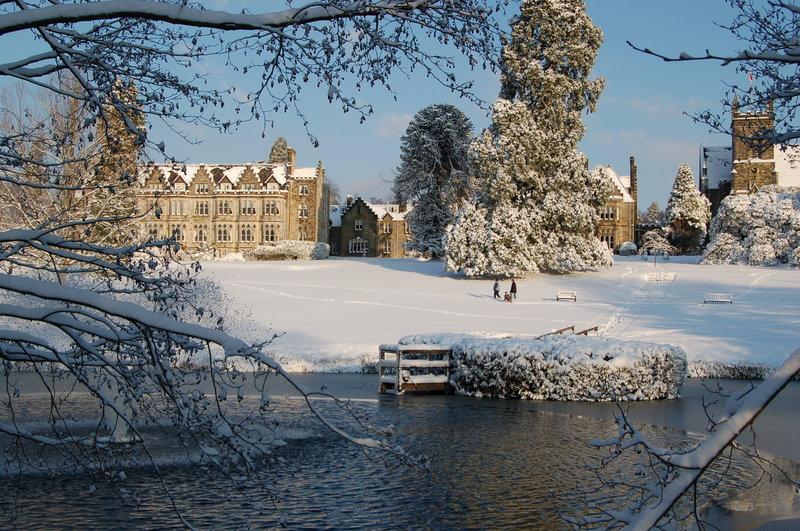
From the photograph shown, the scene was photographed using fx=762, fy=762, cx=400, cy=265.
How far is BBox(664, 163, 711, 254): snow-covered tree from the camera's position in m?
79.4

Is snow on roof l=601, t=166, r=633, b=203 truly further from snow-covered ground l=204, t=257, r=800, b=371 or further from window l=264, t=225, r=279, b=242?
window l=264, t=225, r=279, b=242

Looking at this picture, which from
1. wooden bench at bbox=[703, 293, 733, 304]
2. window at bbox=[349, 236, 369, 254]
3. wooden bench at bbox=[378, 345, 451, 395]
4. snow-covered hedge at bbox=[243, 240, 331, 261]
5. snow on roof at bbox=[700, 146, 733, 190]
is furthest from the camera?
window at bbox=[349, 236, 369, 254]

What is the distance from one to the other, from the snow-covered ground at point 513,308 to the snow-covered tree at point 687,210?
68.1 ft

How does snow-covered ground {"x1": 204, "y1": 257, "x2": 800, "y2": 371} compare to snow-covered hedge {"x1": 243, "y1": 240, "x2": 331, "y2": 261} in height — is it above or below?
below

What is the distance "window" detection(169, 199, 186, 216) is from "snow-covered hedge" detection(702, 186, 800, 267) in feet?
194

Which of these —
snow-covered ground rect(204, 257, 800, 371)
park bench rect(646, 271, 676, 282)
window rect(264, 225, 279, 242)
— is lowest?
snow-covered ground rect(204, 257, 800, 371)

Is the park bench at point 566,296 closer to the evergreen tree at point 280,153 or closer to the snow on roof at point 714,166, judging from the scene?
the snow on roof at point 714,166

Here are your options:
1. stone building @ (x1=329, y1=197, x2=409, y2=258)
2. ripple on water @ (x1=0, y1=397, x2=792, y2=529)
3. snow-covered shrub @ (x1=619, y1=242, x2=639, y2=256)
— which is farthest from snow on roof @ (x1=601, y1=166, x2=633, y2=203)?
ripple on water @ (x1=0, y1=397, x2=792, y2=529)

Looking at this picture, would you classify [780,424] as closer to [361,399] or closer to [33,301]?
[361,399]

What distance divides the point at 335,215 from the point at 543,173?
5473 cm

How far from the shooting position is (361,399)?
61.2 ft

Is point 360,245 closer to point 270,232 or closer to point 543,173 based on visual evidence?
point 270,232

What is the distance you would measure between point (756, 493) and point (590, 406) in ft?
25.9

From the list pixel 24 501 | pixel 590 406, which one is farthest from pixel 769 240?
pixel 24 501
